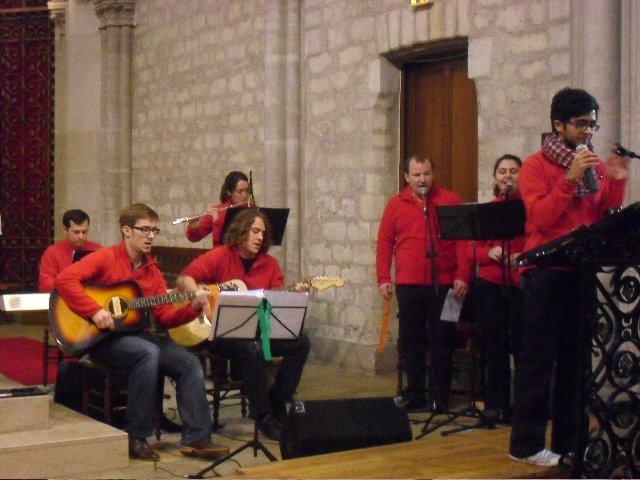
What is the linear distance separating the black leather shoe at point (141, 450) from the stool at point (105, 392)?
33 cm

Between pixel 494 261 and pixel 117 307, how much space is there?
2342 millimetres

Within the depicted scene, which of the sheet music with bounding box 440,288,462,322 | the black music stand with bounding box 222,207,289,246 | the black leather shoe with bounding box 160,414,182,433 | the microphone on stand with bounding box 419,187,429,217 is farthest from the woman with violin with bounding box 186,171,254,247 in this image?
the sheet music with bounding box 440,288,462,322

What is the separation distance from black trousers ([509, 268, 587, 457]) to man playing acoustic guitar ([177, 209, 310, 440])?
6.67 feet

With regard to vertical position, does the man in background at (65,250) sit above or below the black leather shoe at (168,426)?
above

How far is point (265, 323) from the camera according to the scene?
550 cm

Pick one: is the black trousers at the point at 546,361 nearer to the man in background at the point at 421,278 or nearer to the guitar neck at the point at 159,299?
the guitar neck at the point at 159,299

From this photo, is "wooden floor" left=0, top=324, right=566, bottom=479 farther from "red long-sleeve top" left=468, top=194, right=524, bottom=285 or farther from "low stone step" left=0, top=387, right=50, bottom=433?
"red long-sleeve top" left=468, top=194, right=524, bottom=285

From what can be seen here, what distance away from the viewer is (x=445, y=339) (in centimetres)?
711

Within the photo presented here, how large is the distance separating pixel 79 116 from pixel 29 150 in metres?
1.03

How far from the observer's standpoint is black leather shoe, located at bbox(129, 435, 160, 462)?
5949 millimetres

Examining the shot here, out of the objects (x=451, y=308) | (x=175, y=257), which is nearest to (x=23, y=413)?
(x=451, y=308)

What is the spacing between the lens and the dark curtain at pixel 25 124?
46.9 ft

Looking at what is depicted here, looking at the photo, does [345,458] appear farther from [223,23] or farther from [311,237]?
[223,23]

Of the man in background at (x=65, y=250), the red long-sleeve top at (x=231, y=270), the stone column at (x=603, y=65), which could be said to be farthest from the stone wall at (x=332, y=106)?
the man in background at (x=65, y=250)
